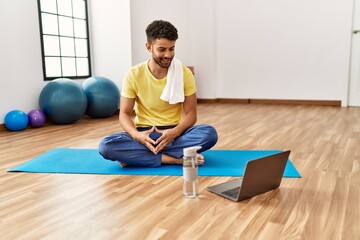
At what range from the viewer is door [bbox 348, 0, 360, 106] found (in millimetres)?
5062

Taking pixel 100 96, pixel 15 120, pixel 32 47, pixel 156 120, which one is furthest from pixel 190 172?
pixel 32 47

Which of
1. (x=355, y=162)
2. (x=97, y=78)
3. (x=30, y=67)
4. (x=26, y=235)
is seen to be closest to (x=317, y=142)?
(x=355, y=162)

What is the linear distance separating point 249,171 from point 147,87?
2.91ft

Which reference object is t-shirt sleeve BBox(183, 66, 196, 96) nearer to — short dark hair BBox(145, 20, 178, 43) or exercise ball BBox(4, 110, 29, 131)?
short dark hair BBox(145, 20, 178, 43)

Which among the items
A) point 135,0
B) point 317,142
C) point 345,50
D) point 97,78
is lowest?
point 317,142

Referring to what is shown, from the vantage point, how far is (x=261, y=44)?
5.66 m

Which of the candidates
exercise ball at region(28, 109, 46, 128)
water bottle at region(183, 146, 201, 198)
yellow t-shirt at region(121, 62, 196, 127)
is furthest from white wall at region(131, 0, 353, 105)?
water bottle at region(183, 146, 201, 198)

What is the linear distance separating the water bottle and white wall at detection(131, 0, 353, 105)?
335 centimetres

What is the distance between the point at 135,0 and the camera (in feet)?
15.6

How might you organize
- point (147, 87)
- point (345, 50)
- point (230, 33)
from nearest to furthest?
point (147, 87) < point (345, 50) < point (230, 33)

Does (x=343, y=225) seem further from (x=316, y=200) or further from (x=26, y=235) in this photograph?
(x=26, y=235)

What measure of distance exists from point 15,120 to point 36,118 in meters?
0.24

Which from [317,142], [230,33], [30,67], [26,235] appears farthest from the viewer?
[230,33]

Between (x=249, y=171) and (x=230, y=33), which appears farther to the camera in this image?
(x=230, y=33)
